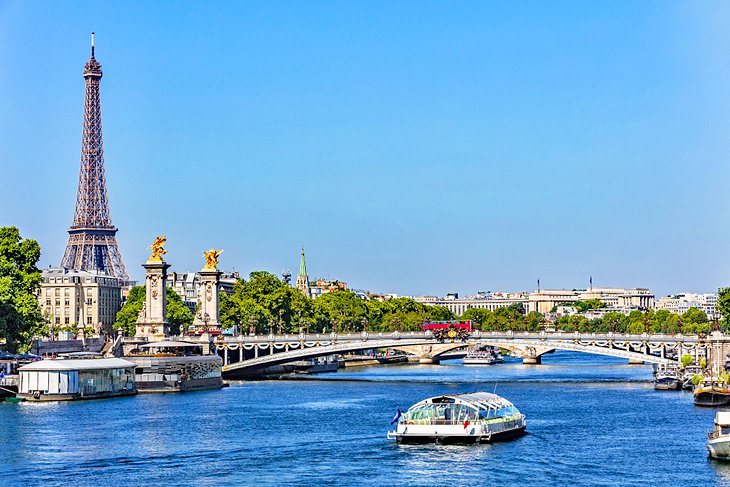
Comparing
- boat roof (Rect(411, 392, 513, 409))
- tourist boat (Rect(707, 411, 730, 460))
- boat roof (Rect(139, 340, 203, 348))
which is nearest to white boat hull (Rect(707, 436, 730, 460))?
tourist boat (Rect(707, 411, 730, 460))

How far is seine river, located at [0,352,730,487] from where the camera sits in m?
49.9

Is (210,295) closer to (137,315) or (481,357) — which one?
(137,315)

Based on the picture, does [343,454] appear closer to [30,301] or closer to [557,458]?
[557,458]

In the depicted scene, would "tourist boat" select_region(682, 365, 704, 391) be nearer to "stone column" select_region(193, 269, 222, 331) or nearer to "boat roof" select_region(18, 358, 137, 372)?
"boat roof" select_region(18, 358, 137, 372)

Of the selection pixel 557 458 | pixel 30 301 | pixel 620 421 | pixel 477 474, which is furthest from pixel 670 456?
pixel 30 301

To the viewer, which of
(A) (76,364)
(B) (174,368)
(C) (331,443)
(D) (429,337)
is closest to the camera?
(C) (331,443)

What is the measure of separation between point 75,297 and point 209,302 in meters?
60.6

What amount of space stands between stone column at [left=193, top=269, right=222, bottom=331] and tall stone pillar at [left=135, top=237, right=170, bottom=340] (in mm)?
6940

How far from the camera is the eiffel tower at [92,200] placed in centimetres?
17050

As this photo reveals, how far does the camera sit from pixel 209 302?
114m

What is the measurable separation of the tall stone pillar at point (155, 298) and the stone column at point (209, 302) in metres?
6.94

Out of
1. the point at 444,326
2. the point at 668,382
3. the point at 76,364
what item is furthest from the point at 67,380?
the point at 444,326

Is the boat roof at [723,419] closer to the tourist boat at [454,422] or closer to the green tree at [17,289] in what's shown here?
the tourist boat at [454,422]

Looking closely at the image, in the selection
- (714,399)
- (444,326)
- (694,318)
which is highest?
(694,318)
